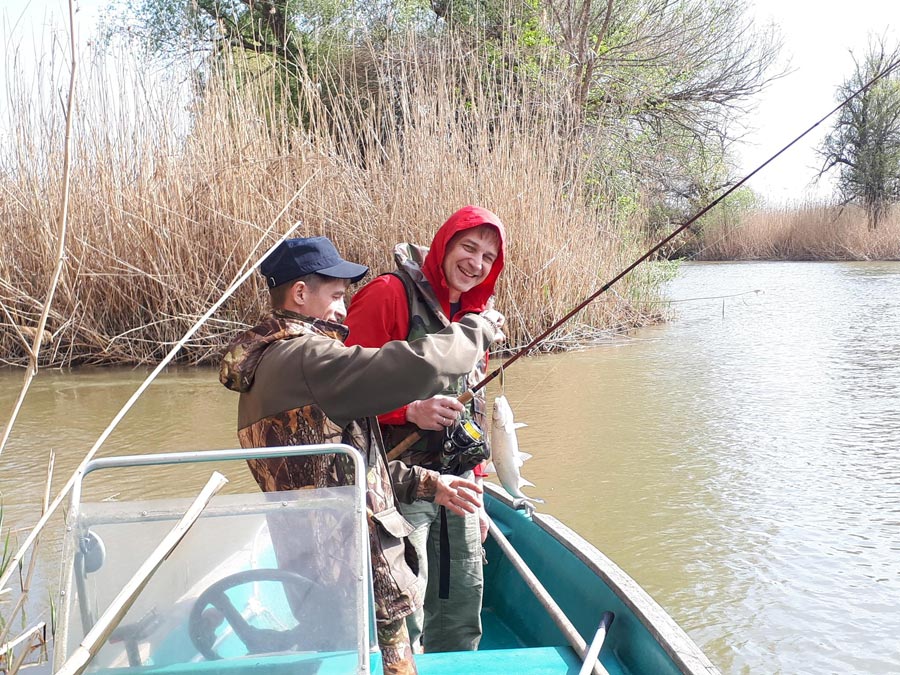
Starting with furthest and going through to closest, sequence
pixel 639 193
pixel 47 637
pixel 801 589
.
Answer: pixel 639 193 < pixel 801 589 < pixel 47 637

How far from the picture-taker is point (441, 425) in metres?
2.41

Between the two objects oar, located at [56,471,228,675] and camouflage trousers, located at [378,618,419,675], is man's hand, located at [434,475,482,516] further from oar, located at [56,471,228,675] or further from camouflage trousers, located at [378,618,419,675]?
oar, located at [56,471,228,675]

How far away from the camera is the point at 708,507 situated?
4566 mm

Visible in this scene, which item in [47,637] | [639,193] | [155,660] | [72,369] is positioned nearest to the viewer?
[155,660]

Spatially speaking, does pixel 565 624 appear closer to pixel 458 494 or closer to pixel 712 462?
pixel 458 494

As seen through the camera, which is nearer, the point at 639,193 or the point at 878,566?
the point at 878,566

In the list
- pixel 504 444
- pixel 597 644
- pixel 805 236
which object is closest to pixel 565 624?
pixel 597 644

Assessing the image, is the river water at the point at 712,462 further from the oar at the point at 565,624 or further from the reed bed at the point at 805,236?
the reed bed at the point at 805,236

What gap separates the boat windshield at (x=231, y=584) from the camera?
1.40 m

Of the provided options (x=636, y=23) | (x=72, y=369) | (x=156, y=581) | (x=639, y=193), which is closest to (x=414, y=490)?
(x=156, y=581)

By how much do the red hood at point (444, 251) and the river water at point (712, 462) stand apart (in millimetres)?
1556

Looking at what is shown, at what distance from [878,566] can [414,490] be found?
2.50 metres

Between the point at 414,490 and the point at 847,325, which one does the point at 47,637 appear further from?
the point at 847,325

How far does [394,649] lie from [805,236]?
2461 cm
